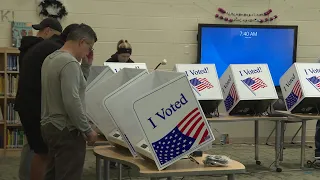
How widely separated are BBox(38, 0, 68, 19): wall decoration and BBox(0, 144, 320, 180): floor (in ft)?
6.49

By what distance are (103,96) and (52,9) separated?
144 inches

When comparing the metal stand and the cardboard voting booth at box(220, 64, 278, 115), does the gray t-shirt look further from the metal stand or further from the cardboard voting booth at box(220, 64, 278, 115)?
the metal stand

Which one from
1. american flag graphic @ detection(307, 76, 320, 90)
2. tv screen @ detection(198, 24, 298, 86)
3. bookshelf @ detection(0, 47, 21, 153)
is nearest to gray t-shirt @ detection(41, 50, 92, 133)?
american flag graphic @ detection(307, 76, 320, 90)

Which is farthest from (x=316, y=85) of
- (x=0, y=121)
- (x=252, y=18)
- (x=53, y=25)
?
(x=0, y=121)

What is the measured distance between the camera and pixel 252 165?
521 centimetres

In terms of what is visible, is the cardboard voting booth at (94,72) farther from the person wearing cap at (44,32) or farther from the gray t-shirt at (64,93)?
the gray t-shirt at (64,93)

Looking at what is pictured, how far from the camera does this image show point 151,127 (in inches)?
86.0

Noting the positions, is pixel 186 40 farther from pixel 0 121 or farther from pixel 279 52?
pixel 0 121

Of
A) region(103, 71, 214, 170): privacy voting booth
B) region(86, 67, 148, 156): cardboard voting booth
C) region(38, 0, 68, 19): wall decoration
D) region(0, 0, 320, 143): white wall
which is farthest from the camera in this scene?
region(0, 0, 320, 143): white wall

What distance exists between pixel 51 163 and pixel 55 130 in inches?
10.5

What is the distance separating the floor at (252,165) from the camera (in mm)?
4617

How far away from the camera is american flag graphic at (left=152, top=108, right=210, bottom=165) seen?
7.24ft

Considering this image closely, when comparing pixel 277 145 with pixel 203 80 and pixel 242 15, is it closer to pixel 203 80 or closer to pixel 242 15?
pixel 203 80

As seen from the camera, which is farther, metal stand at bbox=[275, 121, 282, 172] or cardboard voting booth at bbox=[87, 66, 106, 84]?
metal stand at bbox=[275, 121, 282, 172]
